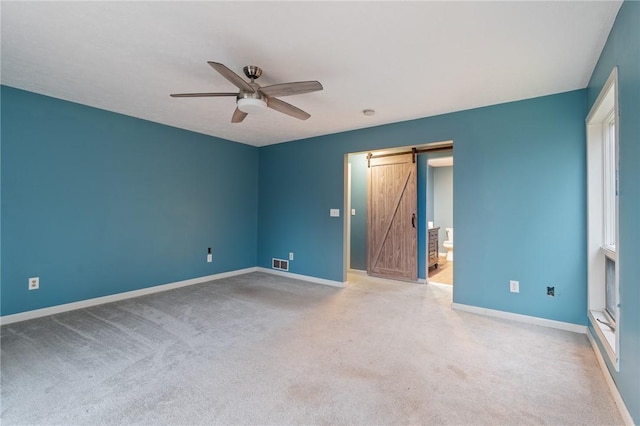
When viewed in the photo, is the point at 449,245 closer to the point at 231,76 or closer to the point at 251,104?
the point at 251,104

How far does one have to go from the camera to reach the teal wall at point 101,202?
3021 millimetres

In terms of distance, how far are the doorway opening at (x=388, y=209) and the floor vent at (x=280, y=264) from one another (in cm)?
109

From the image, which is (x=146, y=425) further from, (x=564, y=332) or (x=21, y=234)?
(x=564, y=332)

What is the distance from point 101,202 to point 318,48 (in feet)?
10.7

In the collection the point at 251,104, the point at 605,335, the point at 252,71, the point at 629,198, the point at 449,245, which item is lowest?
the point at 605,335

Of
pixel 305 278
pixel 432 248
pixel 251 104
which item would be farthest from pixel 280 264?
pixel 251 104

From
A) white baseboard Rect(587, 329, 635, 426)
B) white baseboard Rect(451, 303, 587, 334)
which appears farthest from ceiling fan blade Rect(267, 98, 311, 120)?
white baseboard Rect(587, 329, 635, 426)

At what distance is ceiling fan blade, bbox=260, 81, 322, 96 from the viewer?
214cm

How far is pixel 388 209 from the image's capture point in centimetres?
509

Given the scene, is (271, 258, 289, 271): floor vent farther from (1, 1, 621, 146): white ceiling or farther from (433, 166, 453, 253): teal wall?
(433, 166, 453, 253): teal wall

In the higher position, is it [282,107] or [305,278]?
[282,107]

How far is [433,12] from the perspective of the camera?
1.78m

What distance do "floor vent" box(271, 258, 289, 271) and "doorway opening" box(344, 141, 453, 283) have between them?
1.09m

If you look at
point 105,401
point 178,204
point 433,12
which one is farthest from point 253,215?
point 433,12
